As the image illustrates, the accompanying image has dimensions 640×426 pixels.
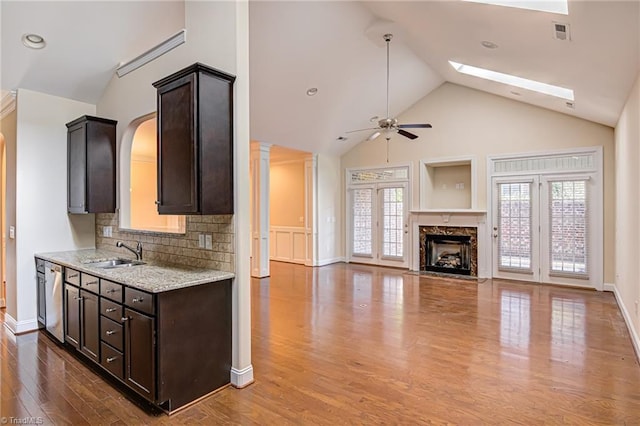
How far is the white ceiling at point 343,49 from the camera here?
3.05m

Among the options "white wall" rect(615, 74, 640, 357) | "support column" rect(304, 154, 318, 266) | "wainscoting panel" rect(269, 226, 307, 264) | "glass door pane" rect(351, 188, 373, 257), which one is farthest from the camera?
"wainscoting panel" rect(269, 226, 307, 264)

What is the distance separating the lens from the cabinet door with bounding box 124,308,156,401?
229 cm

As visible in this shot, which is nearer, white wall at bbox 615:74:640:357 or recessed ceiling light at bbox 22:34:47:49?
recessed ceiling light at bbox 22:34:47:49

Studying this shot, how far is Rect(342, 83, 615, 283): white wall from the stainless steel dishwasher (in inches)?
253

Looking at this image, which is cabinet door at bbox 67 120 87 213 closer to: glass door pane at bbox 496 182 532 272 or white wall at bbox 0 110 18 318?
white wall at bbox 0 110 18 318

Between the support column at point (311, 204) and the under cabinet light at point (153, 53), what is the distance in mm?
4793

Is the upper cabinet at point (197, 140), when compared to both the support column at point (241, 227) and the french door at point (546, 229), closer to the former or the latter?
the support column at point (241, 227)

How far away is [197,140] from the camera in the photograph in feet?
8.18

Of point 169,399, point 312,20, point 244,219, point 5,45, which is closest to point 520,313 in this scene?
point 244,219

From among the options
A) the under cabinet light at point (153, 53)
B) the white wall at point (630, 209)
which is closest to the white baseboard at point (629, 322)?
the white wall at point (630, 209)

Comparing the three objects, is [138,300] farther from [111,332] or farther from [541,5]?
[541,5]

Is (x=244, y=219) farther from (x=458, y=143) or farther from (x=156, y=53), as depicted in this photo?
(x=458, y=143)

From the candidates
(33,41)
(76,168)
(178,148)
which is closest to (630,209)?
(178,148)

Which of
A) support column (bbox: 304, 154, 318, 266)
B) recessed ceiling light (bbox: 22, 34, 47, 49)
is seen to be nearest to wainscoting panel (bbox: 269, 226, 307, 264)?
support column (bbox: 304, 154, 318, 266)
